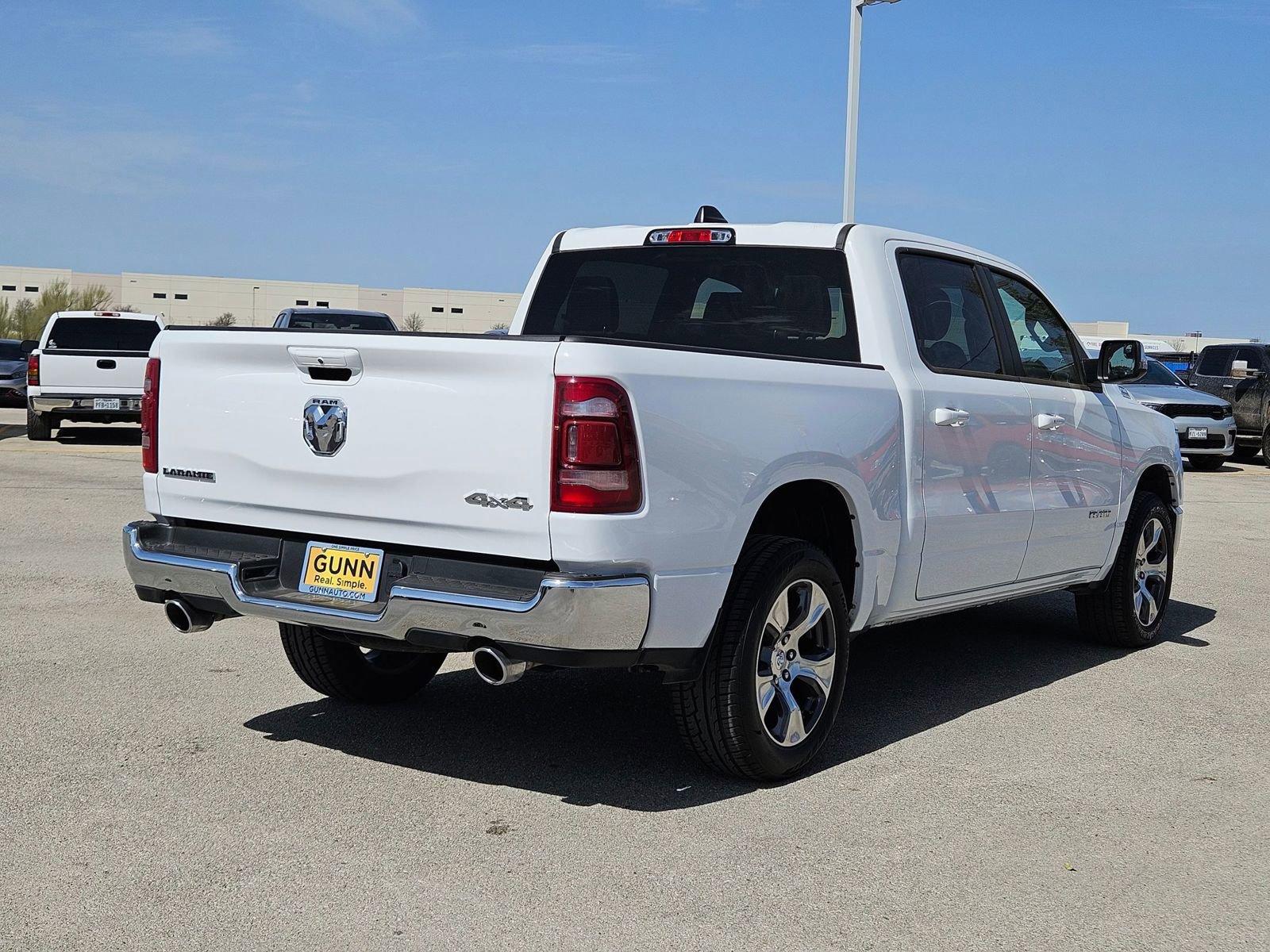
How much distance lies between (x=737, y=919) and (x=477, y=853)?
87 cm

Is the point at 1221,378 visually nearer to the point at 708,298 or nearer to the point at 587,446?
the point at 708,298

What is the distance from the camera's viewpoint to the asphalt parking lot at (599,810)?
384 centimetres

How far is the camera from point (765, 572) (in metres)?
4.92

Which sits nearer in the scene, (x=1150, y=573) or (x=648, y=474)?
(x=648, y=474)

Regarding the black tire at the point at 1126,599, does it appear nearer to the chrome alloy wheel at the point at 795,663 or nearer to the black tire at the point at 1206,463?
the chrome alloy wheel at the point at 795,663

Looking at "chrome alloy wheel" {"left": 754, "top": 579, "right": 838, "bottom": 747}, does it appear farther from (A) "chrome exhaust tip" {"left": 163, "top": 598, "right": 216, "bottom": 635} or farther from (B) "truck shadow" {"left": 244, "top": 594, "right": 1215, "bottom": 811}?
(A) "chrome exhaust tip" {"left": 163, "top": 598, "right": 216, "bottom": 635}

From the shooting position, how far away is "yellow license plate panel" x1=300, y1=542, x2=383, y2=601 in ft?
15.3

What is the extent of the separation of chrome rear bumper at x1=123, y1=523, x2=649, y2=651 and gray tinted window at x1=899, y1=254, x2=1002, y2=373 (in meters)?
2.15

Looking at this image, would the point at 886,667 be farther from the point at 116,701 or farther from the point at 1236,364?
the point at 1236,364

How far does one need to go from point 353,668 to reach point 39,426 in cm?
1660

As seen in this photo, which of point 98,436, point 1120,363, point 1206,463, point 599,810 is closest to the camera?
point 599,810

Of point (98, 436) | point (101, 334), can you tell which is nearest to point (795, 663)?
point (101, 334)

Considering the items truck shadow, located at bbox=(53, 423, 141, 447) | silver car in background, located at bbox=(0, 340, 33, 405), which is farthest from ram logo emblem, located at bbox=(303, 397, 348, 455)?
silver car in background, located at bbox=(0, 340, 33, 405)

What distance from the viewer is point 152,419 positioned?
534 centimetres
